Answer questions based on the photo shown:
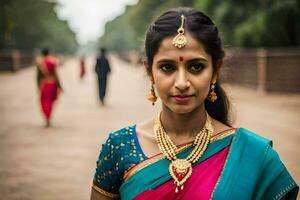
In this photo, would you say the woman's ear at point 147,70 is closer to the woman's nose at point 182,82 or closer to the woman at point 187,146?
the woman at point 187,146

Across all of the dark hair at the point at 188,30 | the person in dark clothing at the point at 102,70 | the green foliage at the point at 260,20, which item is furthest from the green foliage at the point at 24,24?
the dark hair at the point at 188,30

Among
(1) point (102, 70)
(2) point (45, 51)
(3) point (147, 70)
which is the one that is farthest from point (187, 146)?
(1) point (102, 70)

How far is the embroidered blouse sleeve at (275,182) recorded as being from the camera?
214cm

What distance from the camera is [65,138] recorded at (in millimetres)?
9875

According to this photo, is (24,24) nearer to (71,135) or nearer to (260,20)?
(260,20)

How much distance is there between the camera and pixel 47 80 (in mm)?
12164

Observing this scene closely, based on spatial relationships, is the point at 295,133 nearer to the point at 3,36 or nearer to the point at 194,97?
the point at 194,97

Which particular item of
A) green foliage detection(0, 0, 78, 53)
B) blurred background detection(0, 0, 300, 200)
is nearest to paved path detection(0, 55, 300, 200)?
blurred background detection(0, 0, 300, 200)

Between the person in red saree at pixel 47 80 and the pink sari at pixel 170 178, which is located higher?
the pink sari at pixel 170 178

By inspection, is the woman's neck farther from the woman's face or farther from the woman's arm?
the woman's arm

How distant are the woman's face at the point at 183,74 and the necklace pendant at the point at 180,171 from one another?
0.21 m

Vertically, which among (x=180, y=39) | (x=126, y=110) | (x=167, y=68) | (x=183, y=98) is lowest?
(x=126, y=110)

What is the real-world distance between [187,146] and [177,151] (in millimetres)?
49

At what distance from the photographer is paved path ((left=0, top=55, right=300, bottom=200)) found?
6430mm
